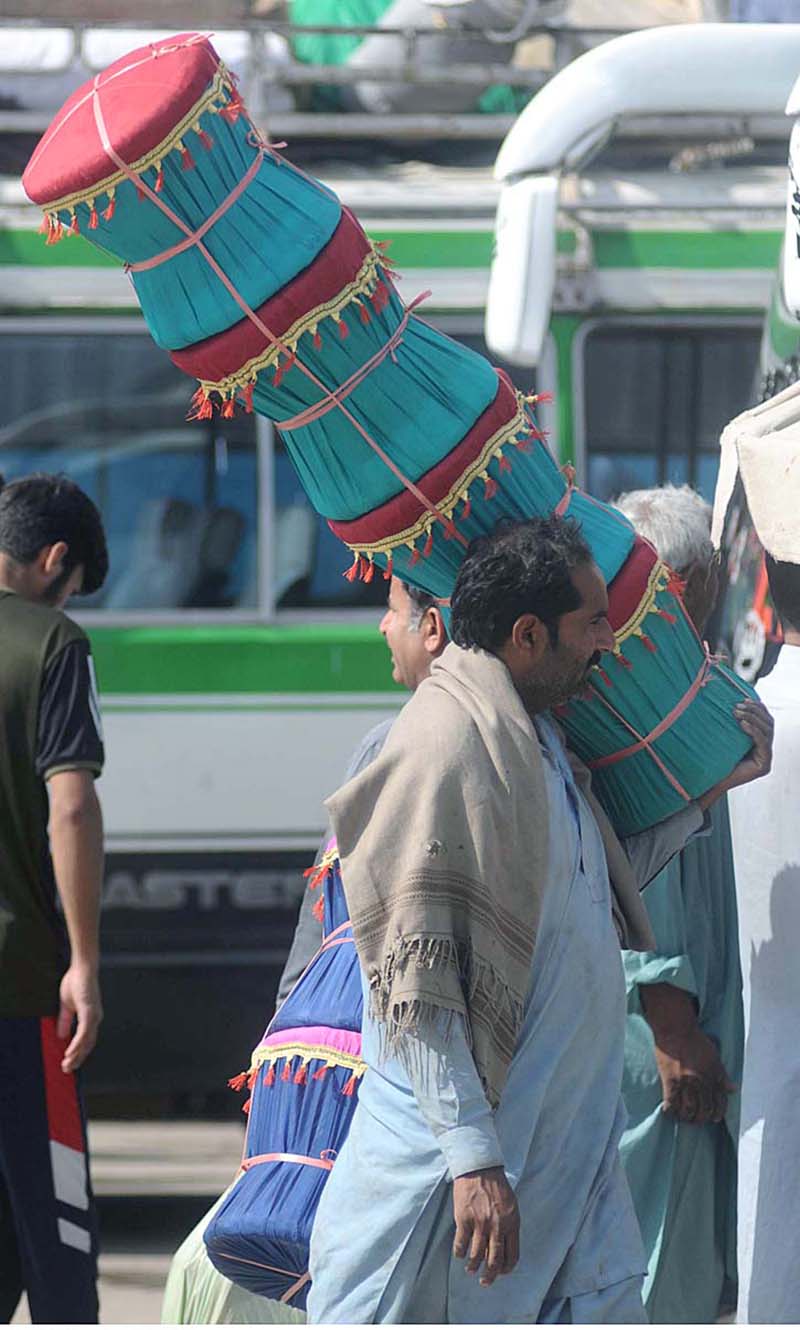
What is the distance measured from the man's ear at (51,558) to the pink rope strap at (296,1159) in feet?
4.66

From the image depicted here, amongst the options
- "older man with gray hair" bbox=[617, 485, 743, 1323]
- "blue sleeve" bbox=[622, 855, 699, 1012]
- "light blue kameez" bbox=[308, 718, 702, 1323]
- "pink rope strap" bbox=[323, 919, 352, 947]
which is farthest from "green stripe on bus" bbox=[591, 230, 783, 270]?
"light blue kameez" bbox=[308, 718, 702, 1323]

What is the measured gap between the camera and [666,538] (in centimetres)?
356

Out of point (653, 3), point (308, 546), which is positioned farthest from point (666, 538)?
point (653, 3)

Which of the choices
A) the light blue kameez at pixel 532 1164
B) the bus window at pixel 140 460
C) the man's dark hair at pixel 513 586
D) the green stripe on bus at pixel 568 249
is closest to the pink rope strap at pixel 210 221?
the man's dark hair at pixel 513 586

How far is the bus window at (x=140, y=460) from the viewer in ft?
20.5

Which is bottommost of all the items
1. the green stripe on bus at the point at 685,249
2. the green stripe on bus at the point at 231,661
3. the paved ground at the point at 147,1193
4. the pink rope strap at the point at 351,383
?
the paved ground at the point at 147,1193

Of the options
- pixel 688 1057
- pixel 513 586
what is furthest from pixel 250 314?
pixel 688 1057

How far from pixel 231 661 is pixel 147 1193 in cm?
157

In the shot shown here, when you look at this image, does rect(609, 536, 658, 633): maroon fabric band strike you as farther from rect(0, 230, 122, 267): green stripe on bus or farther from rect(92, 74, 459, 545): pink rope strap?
rect(0, 230, 122, 267): green stripe on bus

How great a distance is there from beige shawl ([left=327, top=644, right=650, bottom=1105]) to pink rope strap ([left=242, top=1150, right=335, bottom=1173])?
1.61 ft

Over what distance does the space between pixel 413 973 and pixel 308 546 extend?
3871 mm

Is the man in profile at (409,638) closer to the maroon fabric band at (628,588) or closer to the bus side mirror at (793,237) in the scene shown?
the maroon fabric band at (628,588)

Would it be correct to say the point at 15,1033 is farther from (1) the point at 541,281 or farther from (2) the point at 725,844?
(1) the point at 541,281

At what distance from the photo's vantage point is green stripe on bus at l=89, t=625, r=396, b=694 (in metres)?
A: 6.24
